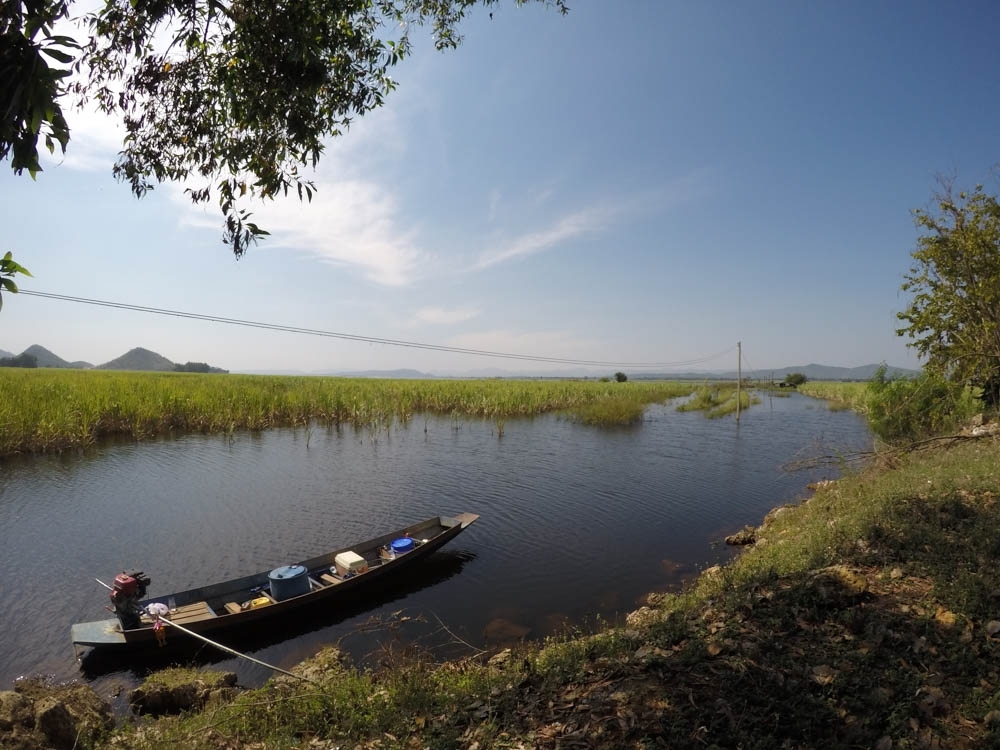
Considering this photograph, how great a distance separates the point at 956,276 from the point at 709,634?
43.9 feet

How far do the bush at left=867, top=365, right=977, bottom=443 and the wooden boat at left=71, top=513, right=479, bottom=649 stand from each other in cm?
1593

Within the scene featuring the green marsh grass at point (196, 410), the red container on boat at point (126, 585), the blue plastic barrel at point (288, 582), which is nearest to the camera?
the red container on boat at point (126, 585)

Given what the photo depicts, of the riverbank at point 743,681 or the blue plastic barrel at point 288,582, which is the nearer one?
the riverbank at point 743,681

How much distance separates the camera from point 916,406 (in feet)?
56.2

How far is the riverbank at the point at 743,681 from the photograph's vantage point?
136 inches

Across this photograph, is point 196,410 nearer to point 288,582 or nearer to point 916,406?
point 288,582

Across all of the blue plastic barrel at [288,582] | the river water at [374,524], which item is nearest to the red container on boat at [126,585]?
the river water at [374,524]

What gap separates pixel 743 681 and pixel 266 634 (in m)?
7.28

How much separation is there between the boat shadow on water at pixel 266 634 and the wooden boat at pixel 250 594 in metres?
0.17

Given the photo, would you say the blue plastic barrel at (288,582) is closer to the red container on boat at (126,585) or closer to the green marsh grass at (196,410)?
the red container on boat at (126,585)

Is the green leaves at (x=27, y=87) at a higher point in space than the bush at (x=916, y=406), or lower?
higher

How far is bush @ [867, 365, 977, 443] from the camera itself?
1620 cm

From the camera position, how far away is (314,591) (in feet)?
27.3

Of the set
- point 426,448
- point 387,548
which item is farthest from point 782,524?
point 426,448
